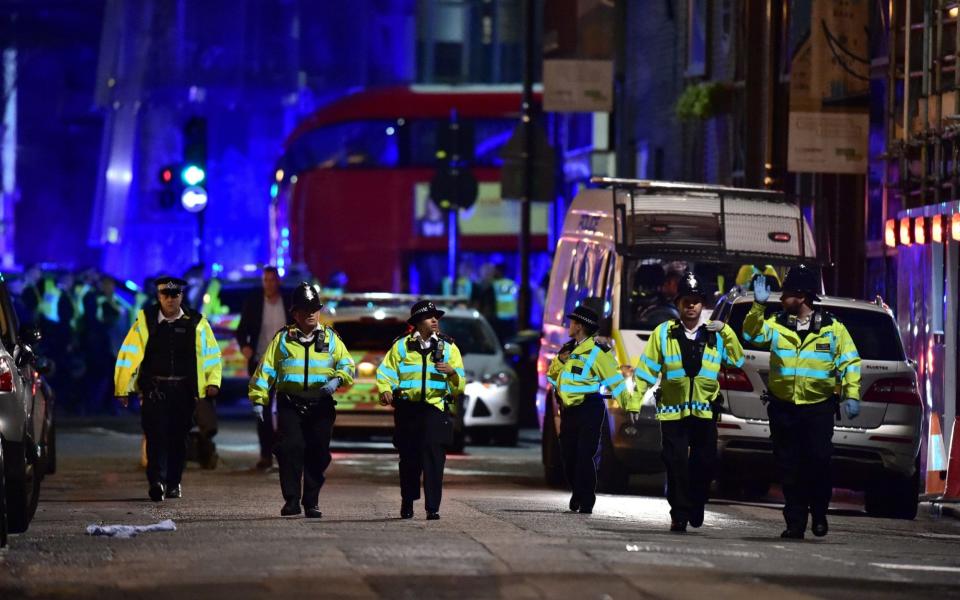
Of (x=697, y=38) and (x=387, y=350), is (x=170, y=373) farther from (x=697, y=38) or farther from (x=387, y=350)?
(x=697, y=38)

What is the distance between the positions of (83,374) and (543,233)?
11869 mm

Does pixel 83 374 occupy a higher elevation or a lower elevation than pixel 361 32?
lower

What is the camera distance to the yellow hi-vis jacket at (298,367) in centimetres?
1636

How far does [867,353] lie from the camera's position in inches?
720

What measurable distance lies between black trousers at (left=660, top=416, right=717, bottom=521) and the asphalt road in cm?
29

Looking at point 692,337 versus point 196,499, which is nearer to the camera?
point 692,337

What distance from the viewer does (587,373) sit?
56.4 feet

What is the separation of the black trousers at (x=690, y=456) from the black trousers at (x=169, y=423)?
13.1 feet

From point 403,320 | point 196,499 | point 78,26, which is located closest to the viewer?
point 196,499

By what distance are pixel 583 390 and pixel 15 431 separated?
14.9 feet

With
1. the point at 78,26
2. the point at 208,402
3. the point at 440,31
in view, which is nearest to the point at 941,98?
the point at 208,402

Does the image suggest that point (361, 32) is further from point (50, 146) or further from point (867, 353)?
point (867, 353)

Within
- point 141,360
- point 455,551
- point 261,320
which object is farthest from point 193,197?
point 455,551

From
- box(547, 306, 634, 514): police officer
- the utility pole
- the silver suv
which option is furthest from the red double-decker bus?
box(547, 306, 634, 514): police officer
